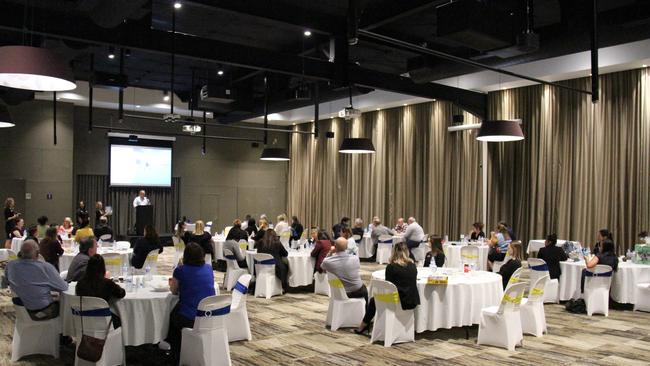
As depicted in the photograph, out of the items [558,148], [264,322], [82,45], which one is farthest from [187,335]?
[558,148]

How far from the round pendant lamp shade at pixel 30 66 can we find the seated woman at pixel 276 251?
17.3 feet

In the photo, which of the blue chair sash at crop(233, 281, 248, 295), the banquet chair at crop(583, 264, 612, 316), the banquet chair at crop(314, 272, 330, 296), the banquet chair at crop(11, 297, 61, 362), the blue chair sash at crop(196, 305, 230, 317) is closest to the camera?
the blue chair sash at crop(196, 305, 230, 317)

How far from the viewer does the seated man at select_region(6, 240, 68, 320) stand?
5680 mm

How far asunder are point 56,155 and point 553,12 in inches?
575

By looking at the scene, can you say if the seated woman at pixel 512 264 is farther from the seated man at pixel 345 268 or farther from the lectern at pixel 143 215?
the lectern at pixel 143 215

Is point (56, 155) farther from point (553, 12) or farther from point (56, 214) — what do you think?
point (553, 12)

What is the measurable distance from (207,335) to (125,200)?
14.9 metres

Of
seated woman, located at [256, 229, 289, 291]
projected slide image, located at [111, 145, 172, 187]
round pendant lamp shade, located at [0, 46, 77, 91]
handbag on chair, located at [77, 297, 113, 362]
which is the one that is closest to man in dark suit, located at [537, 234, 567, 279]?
seated woman, located at [256, 229, 289, 291]

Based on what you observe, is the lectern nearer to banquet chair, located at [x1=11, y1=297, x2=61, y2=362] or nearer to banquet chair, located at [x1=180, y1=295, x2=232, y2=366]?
banquet chair, located at [x1=11, y1=297, x2=61, y2=362]

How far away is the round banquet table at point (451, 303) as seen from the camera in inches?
268

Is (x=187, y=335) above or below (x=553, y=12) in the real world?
below

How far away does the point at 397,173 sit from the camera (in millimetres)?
17297

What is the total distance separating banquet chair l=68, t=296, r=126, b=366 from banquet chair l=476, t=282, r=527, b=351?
406 centimetres

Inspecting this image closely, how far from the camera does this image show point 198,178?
67.9 ft
